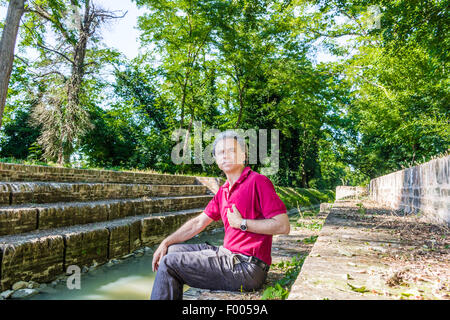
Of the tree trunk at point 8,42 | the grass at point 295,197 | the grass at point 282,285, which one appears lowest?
the grass at point 295,197

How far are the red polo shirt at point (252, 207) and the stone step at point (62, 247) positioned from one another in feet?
9.76

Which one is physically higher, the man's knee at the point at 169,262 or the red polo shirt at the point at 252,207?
the red polo shirt at the point at 252,207

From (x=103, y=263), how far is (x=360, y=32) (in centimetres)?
1511

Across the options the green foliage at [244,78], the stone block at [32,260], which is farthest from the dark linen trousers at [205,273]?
the green foliage at [244,78]

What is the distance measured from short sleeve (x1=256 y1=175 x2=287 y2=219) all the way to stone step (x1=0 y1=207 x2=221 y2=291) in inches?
127

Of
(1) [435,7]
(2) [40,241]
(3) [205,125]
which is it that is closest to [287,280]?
(2) [40,241]

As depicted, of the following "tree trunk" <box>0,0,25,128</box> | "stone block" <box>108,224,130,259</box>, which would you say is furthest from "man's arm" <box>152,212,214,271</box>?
"tree trunk" <box>0,0,25,128</box>

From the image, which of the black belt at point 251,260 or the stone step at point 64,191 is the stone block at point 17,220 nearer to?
the stone step at point 64,191

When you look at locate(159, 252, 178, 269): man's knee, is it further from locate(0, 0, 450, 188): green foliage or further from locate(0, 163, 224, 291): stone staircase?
locate(0, 0, 450, 188): green foliage

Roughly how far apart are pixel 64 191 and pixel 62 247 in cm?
183

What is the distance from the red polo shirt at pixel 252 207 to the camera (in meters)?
2.12

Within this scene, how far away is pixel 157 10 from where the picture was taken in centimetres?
1446

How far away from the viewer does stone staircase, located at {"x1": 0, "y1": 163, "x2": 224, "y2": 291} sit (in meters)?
3.88

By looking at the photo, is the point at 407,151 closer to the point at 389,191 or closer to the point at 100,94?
the point at 389,191
